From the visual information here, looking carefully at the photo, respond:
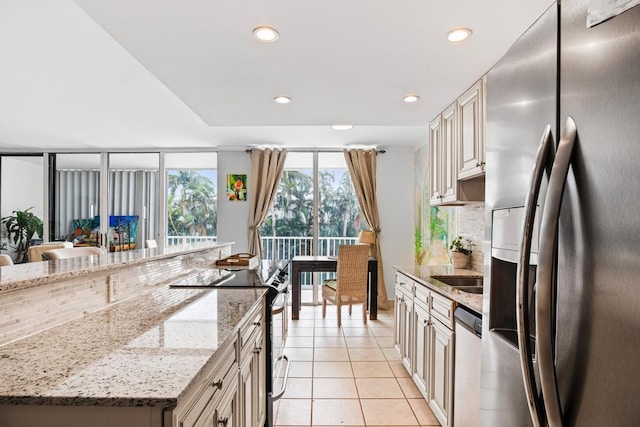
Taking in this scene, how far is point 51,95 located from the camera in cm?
351

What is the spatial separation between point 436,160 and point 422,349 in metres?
1.64

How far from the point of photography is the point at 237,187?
5832mm

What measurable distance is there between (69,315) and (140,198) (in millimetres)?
5373

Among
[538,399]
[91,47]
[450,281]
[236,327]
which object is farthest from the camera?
[450,281]

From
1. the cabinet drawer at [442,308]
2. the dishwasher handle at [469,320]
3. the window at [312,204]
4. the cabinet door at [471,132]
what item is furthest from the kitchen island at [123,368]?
the window at [312,204]

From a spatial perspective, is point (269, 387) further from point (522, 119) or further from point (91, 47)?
point (91, 47)

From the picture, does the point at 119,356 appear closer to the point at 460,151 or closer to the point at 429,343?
the point at 429,343

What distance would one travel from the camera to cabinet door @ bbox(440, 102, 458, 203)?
2771mm

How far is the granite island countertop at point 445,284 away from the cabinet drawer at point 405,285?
5 centimetres

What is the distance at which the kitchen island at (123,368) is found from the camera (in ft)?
2.62

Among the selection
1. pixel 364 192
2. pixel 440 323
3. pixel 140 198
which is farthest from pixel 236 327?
pixel 140 198

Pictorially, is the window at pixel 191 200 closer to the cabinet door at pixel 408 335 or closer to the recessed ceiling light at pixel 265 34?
the cabinet door at pixel 408 335

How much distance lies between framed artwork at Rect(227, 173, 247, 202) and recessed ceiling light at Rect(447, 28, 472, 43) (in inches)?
173

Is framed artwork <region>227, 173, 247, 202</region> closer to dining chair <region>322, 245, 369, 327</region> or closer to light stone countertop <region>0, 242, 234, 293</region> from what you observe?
dining chair <region>322, 245, 369, 327</region>
